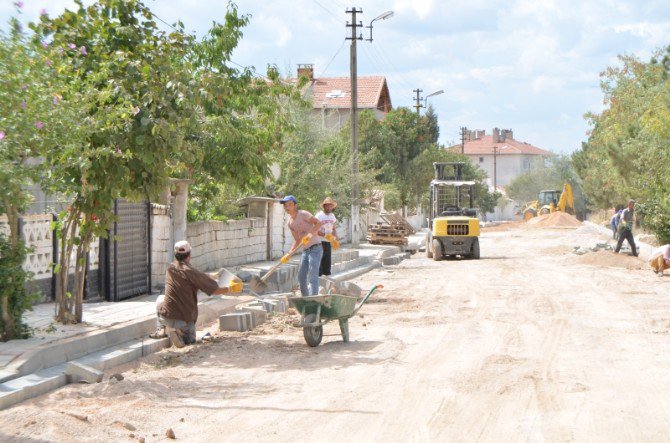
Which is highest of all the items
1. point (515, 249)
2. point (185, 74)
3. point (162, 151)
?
point (185, 74)

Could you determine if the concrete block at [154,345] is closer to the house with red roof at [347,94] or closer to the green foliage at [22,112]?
the green foliage at [22,112]

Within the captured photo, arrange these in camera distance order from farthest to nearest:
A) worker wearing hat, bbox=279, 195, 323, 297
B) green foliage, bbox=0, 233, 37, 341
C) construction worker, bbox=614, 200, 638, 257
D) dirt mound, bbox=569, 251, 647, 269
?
construction worker, bbox=614, 200, 638, 257 < dirt mound, bbox=569, 251, 647, 269 < worker wearing hat, bbox=279, 195, 323, 297 < green foliage, bbox=0, 233, 37, 341

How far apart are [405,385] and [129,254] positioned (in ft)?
26.7

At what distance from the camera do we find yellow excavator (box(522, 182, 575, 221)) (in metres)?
65.4

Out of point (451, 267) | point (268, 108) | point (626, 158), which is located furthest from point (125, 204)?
point (626, 158)

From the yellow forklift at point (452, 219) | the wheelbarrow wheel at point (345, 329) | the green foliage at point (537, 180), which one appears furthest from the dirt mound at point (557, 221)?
the wheelbarrow wheel at point (345, 329)

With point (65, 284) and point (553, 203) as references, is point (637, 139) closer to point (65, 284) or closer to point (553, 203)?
point (65, 284)

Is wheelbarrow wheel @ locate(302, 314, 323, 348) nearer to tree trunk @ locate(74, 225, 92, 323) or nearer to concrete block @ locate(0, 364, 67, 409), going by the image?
tree trunk @ locate(74, 225, 92, 323)

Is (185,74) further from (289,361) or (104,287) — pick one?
(104,287)

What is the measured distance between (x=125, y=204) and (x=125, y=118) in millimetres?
5041

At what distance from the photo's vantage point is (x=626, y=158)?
39.3 meters

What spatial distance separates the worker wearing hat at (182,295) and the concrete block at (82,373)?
223 cm

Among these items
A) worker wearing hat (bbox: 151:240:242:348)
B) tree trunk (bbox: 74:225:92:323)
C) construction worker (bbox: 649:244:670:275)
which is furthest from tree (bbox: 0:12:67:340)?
construction worker (bbox: 649:244:670:275)

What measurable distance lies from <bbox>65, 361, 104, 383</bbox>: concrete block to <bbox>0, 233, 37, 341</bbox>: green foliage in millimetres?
1313
